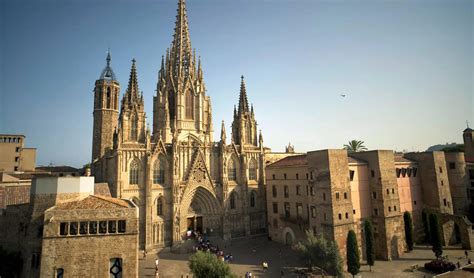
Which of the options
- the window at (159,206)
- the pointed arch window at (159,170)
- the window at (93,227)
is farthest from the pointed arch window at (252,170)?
the window at (93,227)

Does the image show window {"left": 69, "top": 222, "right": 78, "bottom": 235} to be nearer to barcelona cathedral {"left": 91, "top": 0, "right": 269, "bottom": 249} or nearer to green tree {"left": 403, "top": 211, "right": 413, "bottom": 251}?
barcelona cathedral {"left": 91, "top": 0, "right": 269, "bottom": 249}

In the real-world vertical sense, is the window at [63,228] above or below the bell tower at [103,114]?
below

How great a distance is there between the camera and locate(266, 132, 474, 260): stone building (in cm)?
3030

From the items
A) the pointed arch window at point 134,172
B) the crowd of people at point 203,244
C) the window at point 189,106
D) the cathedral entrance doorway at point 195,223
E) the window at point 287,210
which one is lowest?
the crowd of people at point 203,244

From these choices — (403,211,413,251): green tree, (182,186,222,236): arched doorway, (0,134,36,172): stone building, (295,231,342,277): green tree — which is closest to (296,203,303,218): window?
(295,231,342,277): green tree

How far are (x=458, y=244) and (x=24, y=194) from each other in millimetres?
50859

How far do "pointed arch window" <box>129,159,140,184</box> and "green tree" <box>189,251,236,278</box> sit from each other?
18579 mm

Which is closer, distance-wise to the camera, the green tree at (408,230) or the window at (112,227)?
the window at (112,227)

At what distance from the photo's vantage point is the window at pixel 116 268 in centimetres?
2100

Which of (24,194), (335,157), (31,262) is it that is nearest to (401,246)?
(335,157)

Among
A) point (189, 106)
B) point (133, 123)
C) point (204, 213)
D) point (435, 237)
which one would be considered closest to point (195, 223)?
point (204, 213)

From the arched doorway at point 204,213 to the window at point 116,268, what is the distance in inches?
742

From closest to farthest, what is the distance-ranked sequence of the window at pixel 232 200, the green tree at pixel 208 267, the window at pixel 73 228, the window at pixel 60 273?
the green tree at pixel 208 267
the window at pixel 60 273
the window at pixel 73 228
the window at pixel 232 200

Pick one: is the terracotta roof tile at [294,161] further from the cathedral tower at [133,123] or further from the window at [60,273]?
the window at [60,273]
